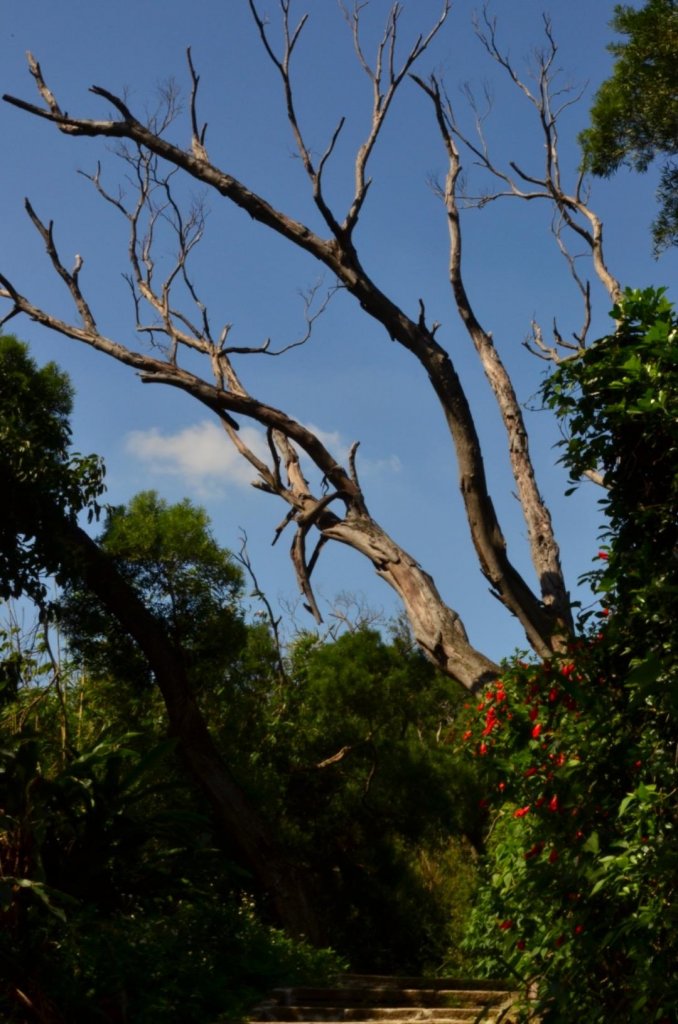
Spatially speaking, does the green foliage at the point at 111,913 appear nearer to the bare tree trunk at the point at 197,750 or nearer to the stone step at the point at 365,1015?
the stone step at the point at 365,1015

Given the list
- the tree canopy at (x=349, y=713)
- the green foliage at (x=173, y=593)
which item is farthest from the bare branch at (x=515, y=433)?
the green foliage at (x=173, y=593)

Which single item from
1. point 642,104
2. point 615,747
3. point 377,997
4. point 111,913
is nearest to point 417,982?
point 377,997

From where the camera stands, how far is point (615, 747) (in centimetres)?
413

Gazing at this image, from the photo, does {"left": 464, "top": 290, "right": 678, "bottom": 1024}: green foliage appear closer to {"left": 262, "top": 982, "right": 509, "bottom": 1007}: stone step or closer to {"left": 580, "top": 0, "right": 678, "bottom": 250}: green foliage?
{"left": 262, "top": 982, "right": 509, "bottom": 1007}: stone step

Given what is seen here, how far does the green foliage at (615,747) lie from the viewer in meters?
3.67

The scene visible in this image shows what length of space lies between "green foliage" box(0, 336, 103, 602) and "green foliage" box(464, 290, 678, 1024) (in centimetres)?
819

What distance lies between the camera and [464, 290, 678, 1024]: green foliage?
3670 millimetres

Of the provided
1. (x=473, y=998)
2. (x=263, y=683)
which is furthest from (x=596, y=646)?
(x=263, y=683)

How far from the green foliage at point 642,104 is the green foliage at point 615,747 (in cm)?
993

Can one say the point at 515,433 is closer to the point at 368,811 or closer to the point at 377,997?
the point at 377,997

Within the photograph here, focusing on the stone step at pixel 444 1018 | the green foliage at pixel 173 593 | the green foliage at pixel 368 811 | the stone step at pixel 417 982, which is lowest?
the stone step at pixel 444 1018

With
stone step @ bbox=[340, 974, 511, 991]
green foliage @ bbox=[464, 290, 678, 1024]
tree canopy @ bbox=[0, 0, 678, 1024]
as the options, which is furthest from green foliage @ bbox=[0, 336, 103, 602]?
green foliage @ bbox=[464, 290, 678, 1024]

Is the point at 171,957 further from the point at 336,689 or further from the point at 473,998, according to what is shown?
the point at 336,689

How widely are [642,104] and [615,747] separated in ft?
38.3
